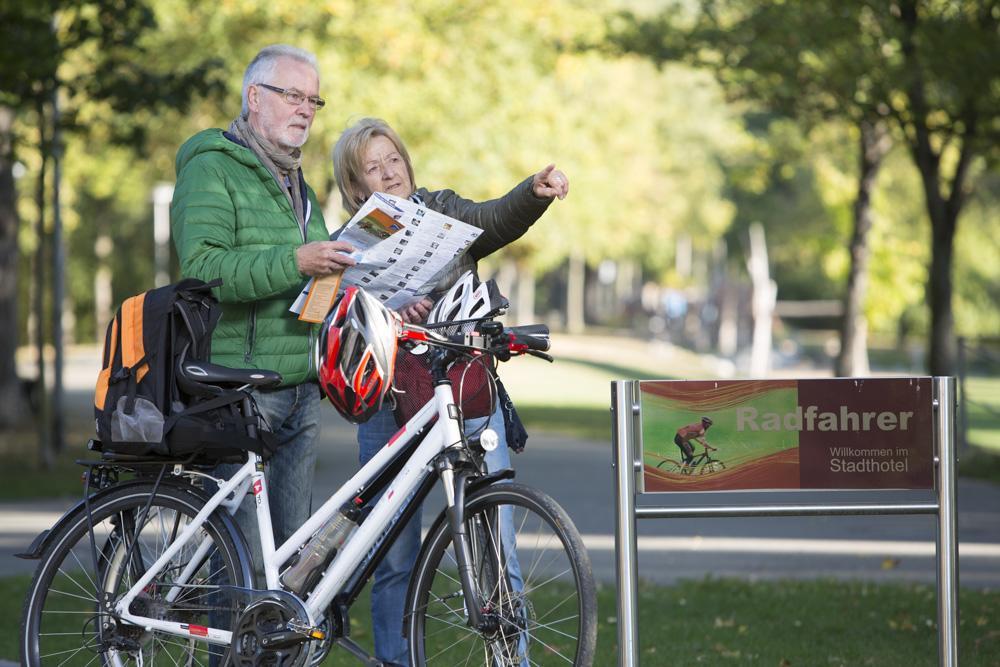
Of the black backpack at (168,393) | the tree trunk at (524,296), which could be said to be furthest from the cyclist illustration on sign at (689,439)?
the tree trunk at (524,296)

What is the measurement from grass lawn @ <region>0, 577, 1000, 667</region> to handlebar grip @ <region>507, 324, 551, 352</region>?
1954mm

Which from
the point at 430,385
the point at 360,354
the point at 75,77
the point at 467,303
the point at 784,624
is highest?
the point at 75,77

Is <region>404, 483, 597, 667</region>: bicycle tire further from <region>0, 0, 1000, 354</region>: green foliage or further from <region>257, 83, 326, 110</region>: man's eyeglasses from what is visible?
<region>0, 0, 1000, 354</region>: green foliage

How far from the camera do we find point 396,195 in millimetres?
4727

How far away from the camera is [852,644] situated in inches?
235

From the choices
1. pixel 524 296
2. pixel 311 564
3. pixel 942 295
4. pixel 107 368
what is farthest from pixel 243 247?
pixel 524 296

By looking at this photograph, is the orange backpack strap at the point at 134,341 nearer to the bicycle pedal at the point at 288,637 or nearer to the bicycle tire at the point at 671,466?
the bicycle pedal at the point at 288,637

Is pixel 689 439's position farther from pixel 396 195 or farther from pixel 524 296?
pixel 524 296

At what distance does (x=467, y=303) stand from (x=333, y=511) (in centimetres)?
74

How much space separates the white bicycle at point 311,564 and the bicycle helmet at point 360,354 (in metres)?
0.11

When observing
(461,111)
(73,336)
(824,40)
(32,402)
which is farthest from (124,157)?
(824,40)

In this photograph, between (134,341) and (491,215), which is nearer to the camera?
(134,341)

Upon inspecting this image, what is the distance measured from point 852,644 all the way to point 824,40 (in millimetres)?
8770

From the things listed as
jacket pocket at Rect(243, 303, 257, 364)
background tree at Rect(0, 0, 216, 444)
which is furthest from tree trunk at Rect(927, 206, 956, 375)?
jacket pocket at Rect(243, 303, 257, 364)
